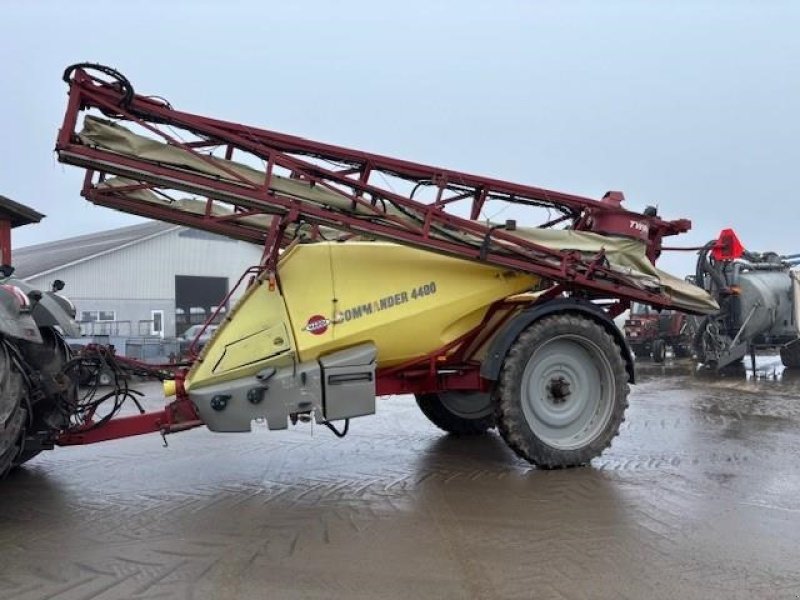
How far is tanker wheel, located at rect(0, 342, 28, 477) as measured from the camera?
4469mm

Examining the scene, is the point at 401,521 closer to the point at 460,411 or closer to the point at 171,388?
the point at 171,388

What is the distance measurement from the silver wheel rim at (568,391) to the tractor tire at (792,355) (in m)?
12.5

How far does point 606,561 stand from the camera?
12.7 feet

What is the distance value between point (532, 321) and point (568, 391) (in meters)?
0.76

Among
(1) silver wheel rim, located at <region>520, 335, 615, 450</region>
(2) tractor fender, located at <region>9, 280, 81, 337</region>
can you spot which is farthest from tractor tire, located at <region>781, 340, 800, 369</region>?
(2) tractor fender, located at <region>9, 280, 81, 337</region>

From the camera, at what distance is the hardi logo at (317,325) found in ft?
17.8

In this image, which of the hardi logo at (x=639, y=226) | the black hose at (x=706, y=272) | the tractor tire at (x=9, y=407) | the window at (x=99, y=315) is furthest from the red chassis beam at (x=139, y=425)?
the window at (x=99, y=315)

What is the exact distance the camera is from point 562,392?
6.11 m

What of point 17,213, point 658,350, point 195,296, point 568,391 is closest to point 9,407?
point 568,391

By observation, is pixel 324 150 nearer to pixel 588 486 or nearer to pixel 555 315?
pixel 555 315

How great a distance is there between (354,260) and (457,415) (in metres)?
2.52

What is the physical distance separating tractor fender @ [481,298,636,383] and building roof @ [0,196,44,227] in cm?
1508

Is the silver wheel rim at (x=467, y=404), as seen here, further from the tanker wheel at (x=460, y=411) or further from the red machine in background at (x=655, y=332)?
the red machine in background at (x=655, y=332)

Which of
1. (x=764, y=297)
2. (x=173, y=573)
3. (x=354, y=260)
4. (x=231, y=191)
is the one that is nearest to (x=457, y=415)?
(x=354, y=260)
